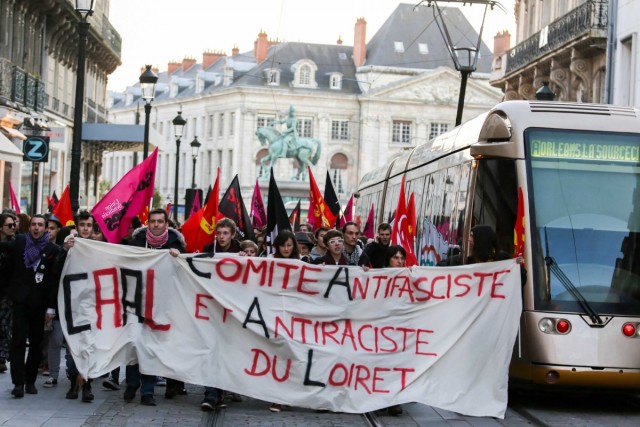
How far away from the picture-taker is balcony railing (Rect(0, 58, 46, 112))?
95.5ft

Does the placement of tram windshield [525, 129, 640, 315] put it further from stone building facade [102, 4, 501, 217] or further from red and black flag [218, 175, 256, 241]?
stone building facade [102, 4, 501, 217]

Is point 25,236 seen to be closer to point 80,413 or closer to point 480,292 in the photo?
point 80,413

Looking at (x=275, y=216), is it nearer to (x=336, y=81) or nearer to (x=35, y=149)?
(x=35, y=149)

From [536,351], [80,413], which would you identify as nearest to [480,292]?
[536,351]

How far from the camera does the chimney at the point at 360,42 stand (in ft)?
351

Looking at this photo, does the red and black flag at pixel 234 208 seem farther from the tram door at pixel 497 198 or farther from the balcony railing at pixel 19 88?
the balcony railing at pixel 19 88

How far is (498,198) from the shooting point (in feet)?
40.3

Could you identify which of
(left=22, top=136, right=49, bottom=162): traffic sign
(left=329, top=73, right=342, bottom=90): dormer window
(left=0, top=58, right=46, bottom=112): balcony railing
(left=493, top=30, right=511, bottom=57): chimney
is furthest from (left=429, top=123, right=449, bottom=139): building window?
(left=22, top=136, right=49, bottom=162): traffic sign

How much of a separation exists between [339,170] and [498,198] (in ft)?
311

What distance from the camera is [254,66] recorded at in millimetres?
109250

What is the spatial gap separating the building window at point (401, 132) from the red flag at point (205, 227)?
9394cm

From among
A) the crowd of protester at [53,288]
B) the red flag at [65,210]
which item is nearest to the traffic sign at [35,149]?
the red flag at [65,210]

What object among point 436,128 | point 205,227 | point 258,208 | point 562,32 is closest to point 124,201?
point 205,227

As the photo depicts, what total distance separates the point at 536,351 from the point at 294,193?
216ft
